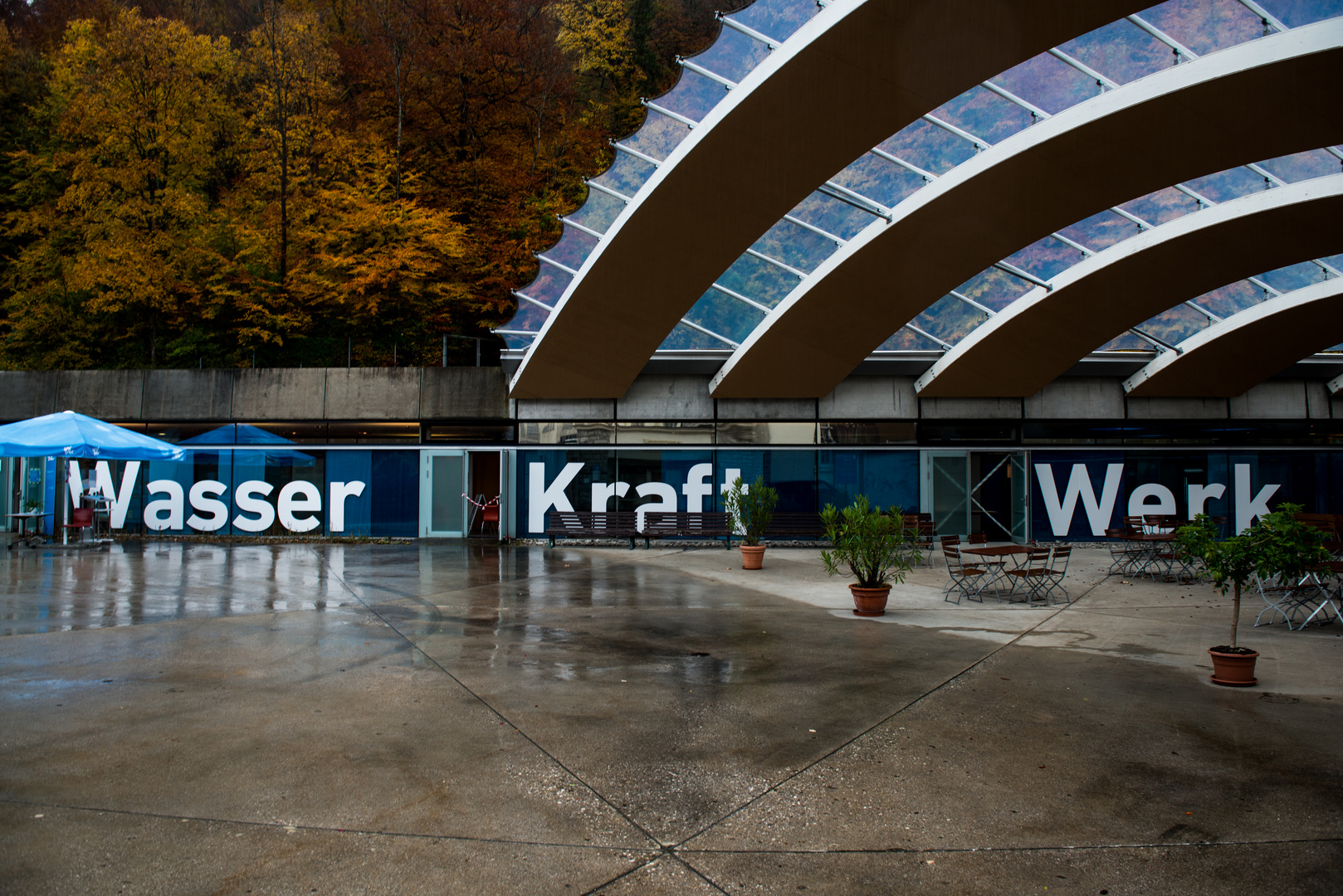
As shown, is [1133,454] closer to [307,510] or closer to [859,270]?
[859,270]

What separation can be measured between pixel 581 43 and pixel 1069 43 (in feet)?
70.6

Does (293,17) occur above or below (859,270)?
above

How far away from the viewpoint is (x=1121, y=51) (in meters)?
11.4

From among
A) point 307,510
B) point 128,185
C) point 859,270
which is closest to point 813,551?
point 859,270

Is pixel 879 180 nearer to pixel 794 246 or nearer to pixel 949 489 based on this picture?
pixel 794 246

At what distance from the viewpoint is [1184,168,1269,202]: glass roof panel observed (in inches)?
539

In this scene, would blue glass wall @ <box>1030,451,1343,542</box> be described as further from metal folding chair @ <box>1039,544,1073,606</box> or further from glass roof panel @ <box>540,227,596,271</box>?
glass roof panel @ <box>540,227,596,271</box>

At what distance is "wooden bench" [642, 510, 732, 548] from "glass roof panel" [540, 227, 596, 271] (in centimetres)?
613

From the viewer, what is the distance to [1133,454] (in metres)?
20.6

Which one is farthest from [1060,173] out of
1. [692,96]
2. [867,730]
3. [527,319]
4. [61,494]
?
[61,494]

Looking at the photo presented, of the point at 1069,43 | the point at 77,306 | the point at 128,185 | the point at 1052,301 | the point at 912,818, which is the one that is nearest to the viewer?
the point at 912,818

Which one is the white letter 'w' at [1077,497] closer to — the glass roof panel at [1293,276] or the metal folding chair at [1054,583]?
the glass roof panel at [1293,276]

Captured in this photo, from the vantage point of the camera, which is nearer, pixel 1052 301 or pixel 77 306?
pixel 1052 301

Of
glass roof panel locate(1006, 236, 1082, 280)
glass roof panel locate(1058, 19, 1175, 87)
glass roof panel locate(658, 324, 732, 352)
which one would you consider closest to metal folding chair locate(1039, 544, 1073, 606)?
glass roof panel locate(1006, 236, 1082, 280)
